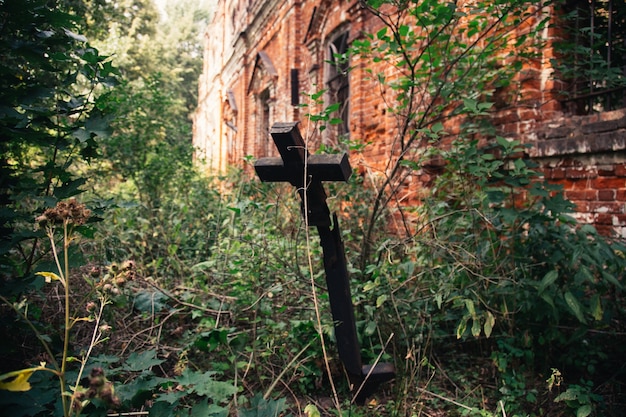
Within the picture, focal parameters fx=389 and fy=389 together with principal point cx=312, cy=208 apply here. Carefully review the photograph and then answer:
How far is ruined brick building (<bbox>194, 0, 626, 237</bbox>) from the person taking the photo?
10.1 feet

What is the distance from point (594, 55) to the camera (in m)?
3.15

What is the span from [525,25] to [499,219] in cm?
189

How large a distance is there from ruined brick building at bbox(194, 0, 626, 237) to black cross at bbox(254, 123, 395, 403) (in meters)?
0.98

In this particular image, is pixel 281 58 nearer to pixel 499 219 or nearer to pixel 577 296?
pixel 499 219

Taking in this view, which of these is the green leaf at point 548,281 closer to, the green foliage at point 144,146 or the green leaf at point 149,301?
the green leaf at point 149,301

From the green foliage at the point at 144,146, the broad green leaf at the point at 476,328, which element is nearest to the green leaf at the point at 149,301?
the broad green leaf at the point at 476,328

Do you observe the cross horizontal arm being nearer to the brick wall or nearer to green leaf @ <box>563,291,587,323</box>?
green leaf @ <box>563,291,587,323</box>

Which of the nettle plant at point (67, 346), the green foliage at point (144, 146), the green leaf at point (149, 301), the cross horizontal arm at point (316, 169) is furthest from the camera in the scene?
the green foliage at point (144, 146)

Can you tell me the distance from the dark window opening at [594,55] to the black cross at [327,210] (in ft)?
8.48

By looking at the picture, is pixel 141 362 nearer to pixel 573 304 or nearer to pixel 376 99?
pixel 573 304

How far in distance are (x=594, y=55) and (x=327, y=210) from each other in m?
2.77

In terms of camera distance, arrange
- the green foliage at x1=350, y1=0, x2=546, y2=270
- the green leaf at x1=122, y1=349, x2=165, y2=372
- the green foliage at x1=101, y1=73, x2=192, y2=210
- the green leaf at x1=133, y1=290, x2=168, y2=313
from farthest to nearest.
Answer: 1. the green foliage at x1=101, y1=73, x2=192, y2=210
2. the green foliage at x1=350, y1=0, x2=546, y2=270
3. the green leaf at x1=133, y1=290, x2=168, y2=313
4. the green leaf at x1=122, y1=349, x2=165, y2=372

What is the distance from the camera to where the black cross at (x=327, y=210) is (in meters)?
1.83

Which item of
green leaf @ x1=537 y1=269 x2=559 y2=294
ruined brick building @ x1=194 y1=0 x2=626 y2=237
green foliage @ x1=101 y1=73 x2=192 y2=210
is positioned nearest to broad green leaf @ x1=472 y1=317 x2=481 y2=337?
green leaf @ x1=537 y1=269 x2=559 y2=294
